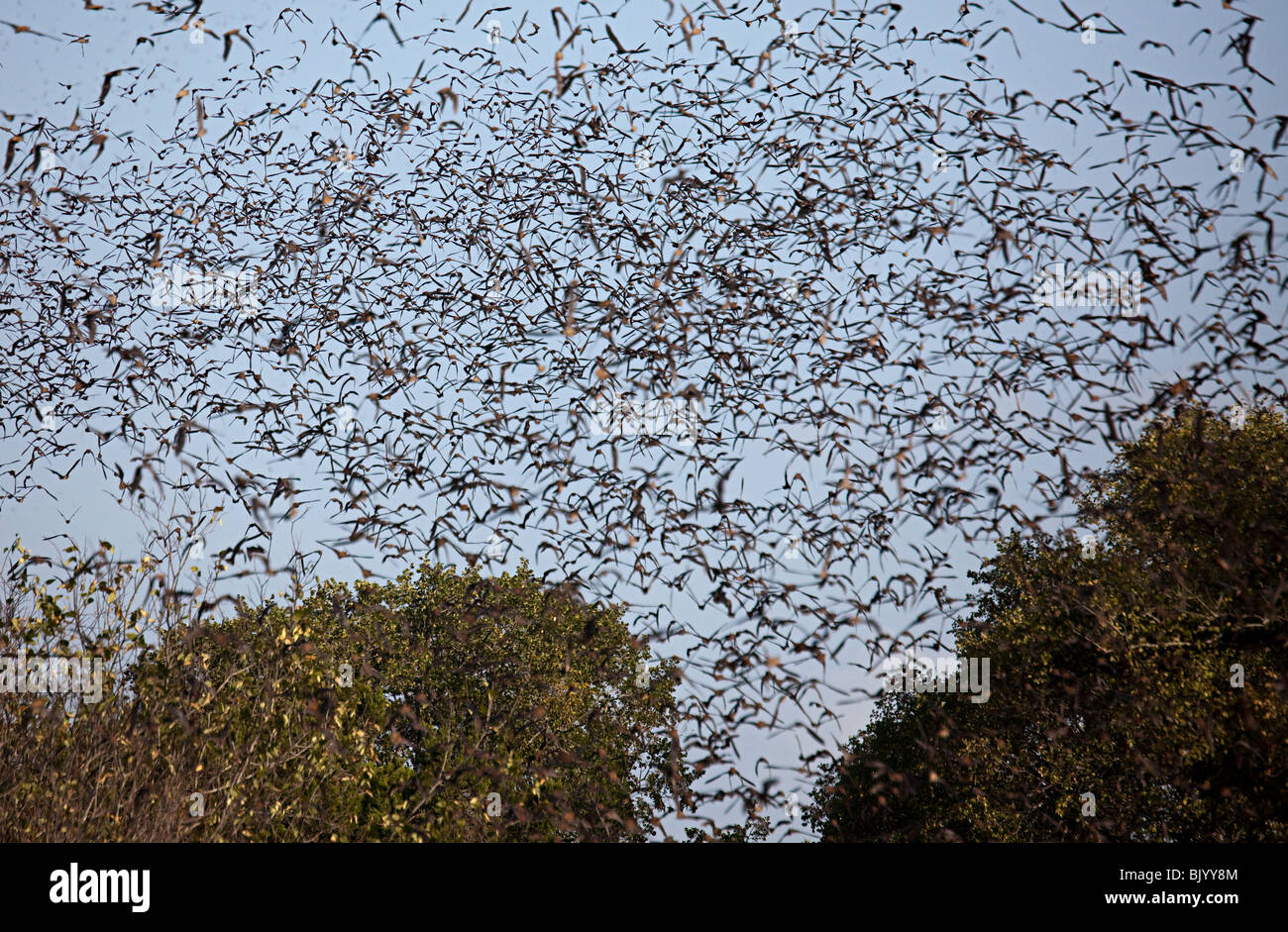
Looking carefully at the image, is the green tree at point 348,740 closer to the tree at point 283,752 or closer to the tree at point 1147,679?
the tree at point 283,752

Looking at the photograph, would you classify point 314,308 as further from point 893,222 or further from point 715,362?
point 893,222

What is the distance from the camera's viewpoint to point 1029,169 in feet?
30.9

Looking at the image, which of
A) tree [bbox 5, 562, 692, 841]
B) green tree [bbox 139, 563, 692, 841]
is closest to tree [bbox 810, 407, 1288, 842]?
green tree [bbox 139, 563, 692, 841]

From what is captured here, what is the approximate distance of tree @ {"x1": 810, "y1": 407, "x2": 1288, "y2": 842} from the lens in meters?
14.5

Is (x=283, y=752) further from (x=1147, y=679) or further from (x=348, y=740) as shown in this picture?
(x=1147, y=679)

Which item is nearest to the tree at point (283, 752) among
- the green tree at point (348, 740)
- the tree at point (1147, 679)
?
the green tree at point (348, 740)

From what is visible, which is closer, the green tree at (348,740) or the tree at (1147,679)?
the green tree at (348,740)

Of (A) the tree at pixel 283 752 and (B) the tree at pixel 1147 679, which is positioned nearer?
(A) the tree at pixel 283 752

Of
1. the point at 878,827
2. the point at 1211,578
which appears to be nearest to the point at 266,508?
the point at 1211,578

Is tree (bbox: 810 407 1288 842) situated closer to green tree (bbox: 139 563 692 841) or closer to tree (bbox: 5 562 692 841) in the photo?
green tree (bbox: 139 563 692 841)

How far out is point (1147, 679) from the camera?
16.0m

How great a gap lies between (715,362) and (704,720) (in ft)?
11.0

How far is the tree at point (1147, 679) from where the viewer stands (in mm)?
14531
